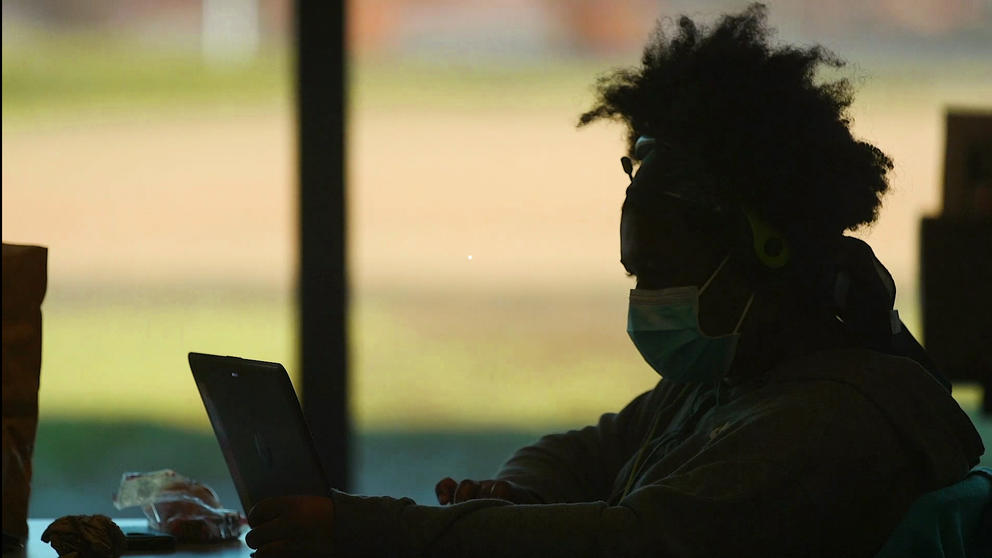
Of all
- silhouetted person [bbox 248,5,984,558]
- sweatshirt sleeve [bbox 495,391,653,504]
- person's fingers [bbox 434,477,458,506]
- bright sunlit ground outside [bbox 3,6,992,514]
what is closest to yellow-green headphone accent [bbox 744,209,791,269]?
silhouetted person [bbox 248,5,984,558]

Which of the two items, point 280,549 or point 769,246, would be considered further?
point 769,246

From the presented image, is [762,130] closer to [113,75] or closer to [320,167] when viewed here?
[320,167]

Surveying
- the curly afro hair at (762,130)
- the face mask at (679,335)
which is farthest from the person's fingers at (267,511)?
the curly afro hair at (762,130)

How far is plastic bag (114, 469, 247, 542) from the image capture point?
151cm

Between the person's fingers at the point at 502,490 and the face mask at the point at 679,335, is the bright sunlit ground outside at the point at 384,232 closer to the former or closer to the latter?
the person's fingers at the point at 502,490

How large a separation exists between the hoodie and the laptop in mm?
74

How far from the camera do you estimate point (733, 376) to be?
149cm

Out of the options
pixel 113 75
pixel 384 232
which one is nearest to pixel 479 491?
pixel 384 232

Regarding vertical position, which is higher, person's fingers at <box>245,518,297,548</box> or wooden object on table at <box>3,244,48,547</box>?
wooden object on table at <box>3,244,48,547</box>

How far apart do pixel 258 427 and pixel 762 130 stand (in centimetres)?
75

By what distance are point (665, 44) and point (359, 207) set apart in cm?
111

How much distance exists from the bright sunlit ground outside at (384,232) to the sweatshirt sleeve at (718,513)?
4.39 ft

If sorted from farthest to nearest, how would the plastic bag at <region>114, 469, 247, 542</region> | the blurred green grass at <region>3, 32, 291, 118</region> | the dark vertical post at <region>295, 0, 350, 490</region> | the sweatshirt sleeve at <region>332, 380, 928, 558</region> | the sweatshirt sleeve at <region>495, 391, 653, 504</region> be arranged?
the blurred green grass at <region>3, 32, 291, 118</region> → the dark vertical post at <region>295, 0, 350, 490</region> → the sweatshirt sleeve at <region>495, 391, 653, 504</region> → the plastic bag at <region>114, 469, 247, 542</region> → the sweatshirt sleeve at <region>332, 380, 928, 558</region>

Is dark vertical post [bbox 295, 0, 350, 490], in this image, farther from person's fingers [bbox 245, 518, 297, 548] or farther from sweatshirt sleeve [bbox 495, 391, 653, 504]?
person's fingers [bbox 245, 518, 297, 548]
